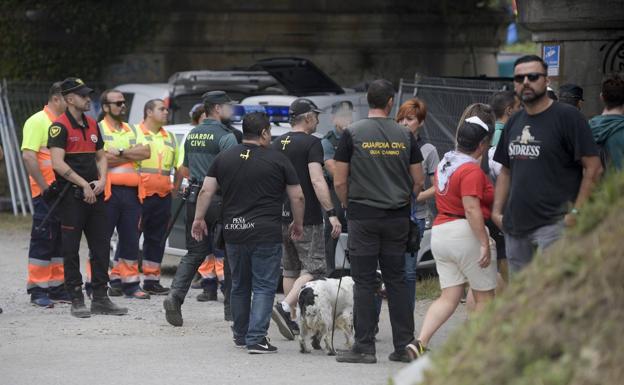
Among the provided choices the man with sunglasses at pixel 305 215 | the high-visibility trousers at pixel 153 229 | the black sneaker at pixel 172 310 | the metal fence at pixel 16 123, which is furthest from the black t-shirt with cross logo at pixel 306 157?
the metal fence at pixel 16 123

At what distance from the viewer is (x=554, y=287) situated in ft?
14.7

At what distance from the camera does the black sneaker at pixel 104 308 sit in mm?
10531

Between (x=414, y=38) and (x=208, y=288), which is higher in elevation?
(x=414, y=38)

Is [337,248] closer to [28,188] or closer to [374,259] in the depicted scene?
[374,259]

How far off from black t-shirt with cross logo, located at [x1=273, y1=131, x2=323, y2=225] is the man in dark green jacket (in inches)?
92.4

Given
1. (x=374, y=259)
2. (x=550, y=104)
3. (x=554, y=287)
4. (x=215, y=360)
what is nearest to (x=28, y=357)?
(x=215, y=360)

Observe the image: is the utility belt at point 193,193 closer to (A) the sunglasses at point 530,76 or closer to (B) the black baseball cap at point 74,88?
(B) the black baseball cap at point 74,88

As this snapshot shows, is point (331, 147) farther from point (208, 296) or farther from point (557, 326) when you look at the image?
point (557, 326)

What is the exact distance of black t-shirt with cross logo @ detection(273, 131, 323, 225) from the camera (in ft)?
30.7

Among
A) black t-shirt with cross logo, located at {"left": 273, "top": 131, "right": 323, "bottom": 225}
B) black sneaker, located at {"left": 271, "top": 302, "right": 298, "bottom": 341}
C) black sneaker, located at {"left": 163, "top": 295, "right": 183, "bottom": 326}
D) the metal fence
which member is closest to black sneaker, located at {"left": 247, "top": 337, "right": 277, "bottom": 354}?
black sneaker, located at {"left": 271, "top": 302, "right": 298, "bottom": 341}

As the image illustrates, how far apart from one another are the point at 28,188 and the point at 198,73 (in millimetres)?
4715

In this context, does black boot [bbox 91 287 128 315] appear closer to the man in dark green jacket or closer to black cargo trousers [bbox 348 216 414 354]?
black cargo trousers [bbox 348 216 414 354]

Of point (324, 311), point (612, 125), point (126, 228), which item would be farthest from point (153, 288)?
point (612, 125)

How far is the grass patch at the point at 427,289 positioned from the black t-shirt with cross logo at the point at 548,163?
13.9ft
